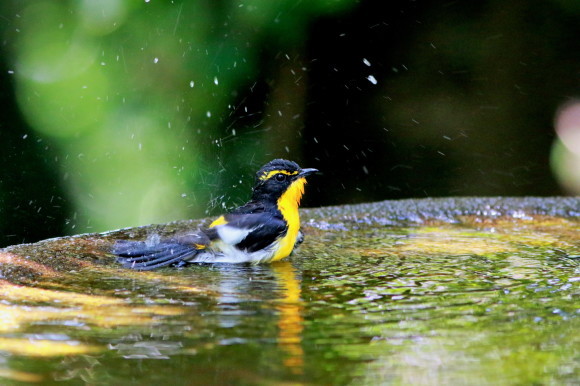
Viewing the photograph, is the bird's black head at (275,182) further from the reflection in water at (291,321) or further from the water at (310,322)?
the reflection in water at (291,321)

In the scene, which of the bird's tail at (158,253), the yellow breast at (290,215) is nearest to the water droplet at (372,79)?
the yellow breast at (290,215)

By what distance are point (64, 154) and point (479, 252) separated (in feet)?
14.7

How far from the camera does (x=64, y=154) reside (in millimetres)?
7105

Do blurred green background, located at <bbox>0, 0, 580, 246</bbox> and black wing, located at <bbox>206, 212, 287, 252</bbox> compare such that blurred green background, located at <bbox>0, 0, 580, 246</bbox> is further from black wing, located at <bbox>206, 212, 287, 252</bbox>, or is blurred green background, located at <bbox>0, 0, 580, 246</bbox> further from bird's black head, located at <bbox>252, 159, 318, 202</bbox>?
black wing, located at <bbox>206, 212, 287, 252</bbox>

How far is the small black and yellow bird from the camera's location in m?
3.64

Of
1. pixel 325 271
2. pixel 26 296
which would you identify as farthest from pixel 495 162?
pixel 26 296

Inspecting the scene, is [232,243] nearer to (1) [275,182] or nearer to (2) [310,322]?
(1) [275,182]

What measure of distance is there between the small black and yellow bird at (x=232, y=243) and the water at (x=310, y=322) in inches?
4.0

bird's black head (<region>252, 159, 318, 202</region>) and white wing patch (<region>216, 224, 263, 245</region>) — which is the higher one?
bird's black head (<region>252, 159, 318, 202</region>)

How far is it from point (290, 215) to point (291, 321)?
160 centimetres

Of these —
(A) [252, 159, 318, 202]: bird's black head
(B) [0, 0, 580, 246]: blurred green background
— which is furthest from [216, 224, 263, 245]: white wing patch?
(B) [0, 0, 580, 246]: blurred green background

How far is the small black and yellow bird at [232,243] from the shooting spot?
364 cm

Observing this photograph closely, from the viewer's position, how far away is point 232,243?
148 inches

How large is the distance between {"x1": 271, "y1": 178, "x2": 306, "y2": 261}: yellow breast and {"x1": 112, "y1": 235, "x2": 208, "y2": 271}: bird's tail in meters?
0.37
